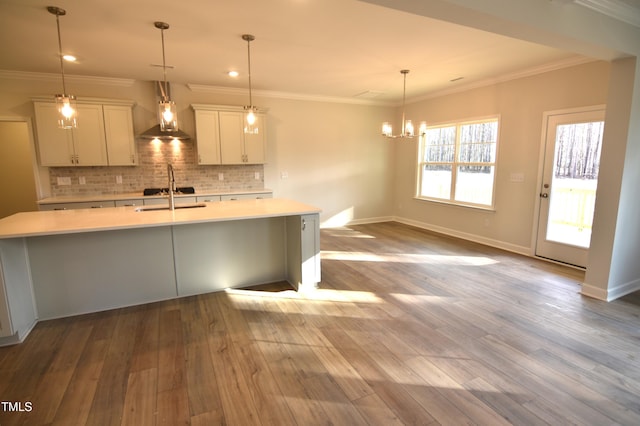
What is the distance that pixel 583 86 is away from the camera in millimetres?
4020

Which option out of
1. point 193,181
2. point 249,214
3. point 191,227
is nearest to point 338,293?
point 249,214

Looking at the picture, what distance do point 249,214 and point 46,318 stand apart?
203 centimetres

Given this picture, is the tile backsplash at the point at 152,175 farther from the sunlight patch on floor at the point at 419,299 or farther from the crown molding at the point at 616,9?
the crown molding at the point at 616,9

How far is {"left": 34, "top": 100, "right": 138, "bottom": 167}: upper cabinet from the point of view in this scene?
4.50 metres

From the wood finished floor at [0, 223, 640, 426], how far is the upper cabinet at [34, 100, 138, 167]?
2.78 metres

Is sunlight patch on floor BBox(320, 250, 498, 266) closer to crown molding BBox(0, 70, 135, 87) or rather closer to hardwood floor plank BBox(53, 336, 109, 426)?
hardwood floor plank BBox(53, 336, 109, 426)

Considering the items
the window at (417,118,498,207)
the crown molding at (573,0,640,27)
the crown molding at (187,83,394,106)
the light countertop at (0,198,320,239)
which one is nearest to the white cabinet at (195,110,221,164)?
the crown molding at (187,83,394,106)

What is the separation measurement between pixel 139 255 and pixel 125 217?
39cm

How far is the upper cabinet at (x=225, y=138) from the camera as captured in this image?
5273 mm

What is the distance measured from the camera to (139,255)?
315 centimetres

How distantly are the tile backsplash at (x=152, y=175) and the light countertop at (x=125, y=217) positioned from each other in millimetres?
1874

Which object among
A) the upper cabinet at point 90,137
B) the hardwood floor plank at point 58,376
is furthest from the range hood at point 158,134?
the hardwood floor plank at point 58,376

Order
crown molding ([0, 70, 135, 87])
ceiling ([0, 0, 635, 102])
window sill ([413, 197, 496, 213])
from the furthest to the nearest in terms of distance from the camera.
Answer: window sill ([413, 197, 496, 213])
crown molding ([0, 70, 135, 87])
ceiling ([0, 0, 635, 102])

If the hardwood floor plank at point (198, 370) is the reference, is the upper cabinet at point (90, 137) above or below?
above
